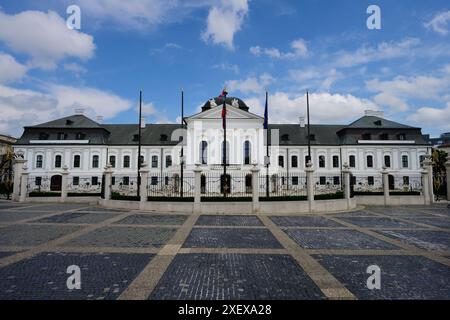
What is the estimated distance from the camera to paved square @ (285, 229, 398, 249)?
7.76 metres

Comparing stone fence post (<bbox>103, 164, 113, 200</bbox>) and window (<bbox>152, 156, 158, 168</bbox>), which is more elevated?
window (<bbox>152, 156, 158, 168</bbox>)

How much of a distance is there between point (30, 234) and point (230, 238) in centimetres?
714

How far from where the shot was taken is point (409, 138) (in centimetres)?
4250

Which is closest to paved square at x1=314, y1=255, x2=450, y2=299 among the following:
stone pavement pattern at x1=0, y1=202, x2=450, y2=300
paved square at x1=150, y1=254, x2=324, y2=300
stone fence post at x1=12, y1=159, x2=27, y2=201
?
stone pavement pattern at x1=0, y1=202, x2=450, y2=300

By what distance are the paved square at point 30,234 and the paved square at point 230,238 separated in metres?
4.71

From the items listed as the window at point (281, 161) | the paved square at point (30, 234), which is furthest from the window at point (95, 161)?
the paved square at point (30, 234)

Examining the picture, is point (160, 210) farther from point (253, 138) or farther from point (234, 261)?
point (253, 138)

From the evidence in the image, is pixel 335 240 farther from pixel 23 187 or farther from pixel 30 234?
pixel 23 187

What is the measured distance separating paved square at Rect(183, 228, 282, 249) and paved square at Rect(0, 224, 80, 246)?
4714mm

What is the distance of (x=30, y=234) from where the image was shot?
9.08 metres

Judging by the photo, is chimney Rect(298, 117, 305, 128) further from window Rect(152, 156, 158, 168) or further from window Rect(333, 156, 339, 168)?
window Rect(152, 156, 158, 168)

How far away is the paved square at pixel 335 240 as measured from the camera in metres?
7.76

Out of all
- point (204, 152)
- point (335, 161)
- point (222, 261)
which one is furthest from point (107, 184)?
point (335, 161)
